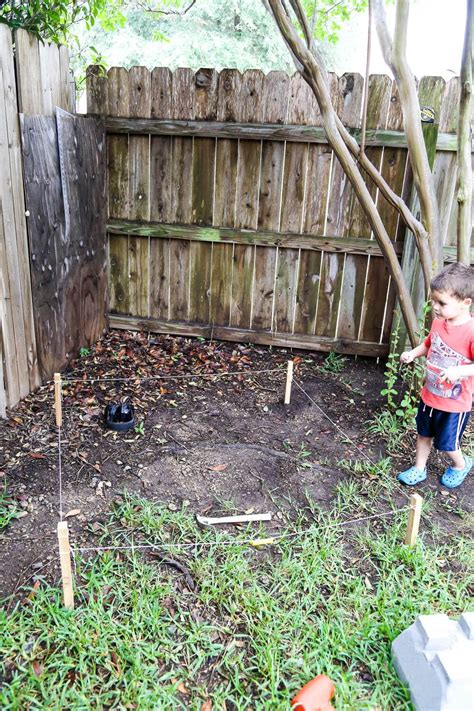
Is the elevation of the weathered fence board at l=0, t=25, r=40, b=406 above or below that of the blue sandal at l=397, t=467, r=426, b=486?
above

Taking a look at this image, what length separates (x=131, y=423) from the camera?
11.5 ft

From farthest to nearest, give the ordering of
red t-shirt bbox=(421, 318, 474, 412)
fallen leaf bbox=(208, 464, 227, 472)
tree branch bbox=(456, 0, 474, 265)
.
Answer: fallen leaf bbox=(208, 464, 227, 472)
tree branch bbox=(456, 0, 474, 265)
red t-shirt bbox=(421, 318, 474, 412)

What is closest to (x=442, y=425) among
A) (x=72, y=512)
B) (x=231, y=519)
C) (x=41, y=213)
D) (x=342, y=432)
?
(x=342, y=432)

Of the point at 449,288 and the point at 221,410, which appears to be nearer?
the point at 449,288

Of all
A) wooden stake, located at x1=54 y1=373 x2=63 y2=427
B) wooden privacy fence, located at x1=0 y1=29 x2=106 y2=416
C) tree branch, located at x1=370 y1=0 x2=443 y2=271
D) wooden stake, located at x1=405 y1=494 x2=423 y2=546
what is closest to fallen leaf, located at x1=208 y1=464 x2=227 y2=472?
wooden stake, located at x1=54 y1=373 x2=63 y2=427

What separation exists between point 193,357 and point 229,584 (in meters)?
2.53

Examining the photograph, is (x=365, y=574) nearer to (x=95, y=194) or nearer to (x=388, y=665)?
(x=388, y=665)

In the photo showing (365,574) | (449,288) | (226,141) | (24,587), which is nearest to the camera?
(24,587)

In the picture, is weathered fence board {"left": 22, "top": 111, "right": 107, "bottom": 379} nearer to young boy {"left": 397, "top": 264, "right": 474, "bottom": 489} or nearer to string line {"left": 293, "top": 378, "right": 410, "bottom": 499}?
string line {"left": 293, "top": 378, "right": 410, "bottom": 499}

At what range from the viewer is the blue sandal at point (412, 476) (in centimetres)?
309

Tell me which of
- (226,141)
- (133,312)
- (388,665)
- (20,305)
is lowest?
(388,665)

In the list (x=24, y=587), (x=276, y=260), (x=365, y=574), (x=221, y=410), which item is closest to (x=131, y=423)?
(x=221, y=410)

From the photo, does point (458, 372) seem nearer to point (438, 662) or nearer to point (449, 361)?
point (449, 361)

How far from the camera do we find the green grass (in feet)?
6.28
